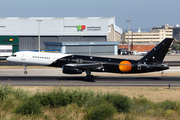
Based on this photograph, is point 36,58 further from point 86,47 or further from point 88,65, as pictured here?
point 86,47

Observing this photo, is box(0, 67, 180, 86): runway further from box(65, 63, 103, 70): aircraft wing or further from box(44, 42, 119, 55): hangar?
box(44, 42, 119, 55): hangar

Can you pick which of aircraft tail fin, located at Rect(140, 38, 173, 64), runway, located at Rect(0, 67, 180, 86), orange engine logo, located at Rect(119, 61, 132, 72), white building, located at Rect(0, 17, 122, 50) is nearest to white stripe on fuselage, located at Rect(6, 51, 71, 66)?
runway, located at Rect(0, 67, 180, 86)

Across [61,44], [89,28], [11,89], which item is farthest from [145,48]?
[11,89]

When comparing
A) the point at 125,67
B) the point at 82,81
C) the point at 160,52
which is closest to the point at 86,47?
the point at 125,67

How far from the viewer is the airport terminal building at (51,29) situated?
141m

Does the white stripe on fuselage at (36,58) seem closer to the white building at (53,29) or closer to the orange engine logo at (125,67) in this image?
the orange engine logo at (125,67)

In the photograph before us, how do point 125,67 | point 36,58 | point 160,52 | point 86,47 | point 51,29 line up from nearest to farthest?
1. point 36,58
2. point 125,67
3. point 160,52
4. point 86,47
5. point 51,29

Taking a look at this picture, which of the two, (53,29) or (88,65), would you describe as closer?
(88,65)

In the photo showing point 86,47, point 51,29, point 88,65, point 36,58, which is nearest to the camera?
point 88,65

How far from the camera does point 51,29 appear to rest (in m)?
143

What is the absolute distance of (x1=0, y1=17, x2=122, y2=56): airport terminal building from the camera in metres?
141

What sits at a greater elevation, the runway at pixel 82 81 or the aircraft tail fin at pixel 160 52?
the aircraft tail fin at pixel 160 52

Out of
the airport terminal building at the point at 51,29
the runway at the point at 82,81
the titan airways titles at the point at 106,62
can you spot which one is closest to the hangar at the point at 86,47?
the airport terminal building at the point at 51,29

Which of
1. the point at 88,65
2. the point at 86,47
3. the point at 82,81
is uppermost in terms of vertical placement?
the point at 86,47
